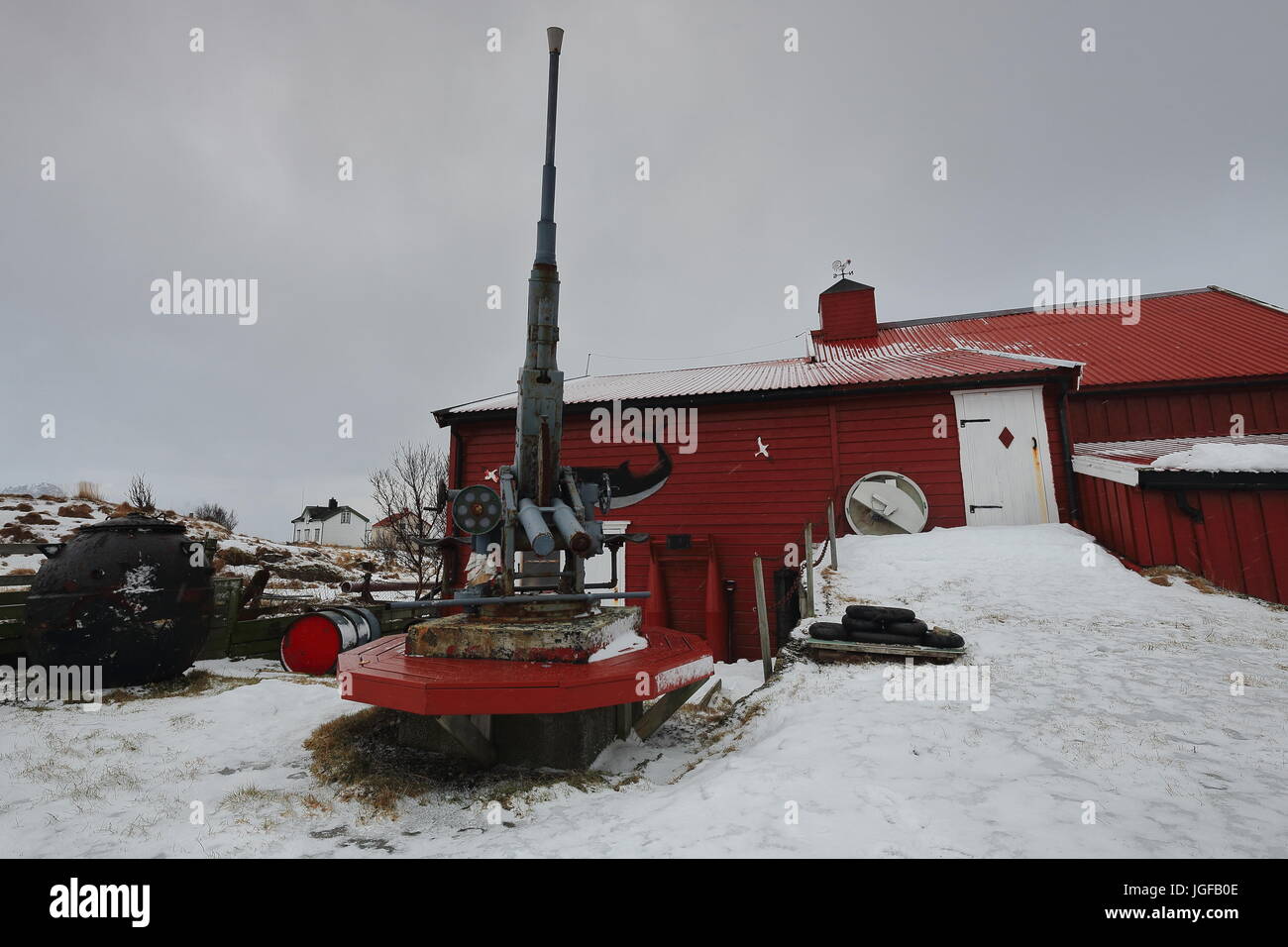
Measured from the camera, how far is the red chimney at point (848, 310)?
1833cm

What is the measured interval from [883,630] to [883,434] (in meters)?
6.43

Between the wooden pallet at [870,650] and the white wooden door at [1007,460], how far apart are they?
20.5 ft

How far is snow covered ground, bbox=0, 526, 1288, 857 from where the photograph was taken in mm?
2557

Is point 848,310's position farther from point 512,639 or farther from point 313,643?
point 313,643

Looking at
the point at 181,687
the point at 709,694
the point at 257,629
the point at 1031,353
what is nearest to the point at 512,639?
the point at 709,694

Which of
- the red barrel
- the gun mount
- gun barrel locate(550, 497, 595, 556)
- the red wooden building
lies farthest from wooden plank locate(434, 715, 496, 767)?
the red wooden building

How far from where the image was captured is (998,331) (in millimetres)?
16656

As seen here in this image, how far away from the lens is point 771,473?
38.8 ft

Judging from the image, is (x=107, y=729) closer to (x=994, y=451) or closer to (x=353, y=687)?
(x=353, y=687)

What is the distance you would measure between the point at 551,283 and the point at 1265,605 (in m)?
9.65

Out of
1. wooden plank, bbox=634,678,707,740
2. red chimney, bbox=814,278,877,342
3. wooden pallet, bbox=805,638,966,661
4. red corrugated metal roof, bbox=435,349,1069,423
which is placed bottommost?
wooden plank, bbox=634,678,707,740

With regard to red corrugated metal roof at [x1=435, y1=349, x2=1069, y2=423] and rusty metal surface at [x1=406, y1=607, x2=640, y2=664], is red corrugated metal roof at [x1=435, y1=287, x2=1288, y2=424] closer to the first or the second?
red corrugated metal roof at [x1=435, y1=349, x2=1069, y2=423]

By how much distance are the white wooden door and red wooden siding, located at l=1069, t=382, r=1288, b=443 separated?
273cm

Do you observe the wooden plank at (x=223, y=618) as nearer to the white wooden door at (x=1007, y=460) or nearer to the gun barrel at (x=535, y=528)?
the gun barrel at (x=535, y=528)
